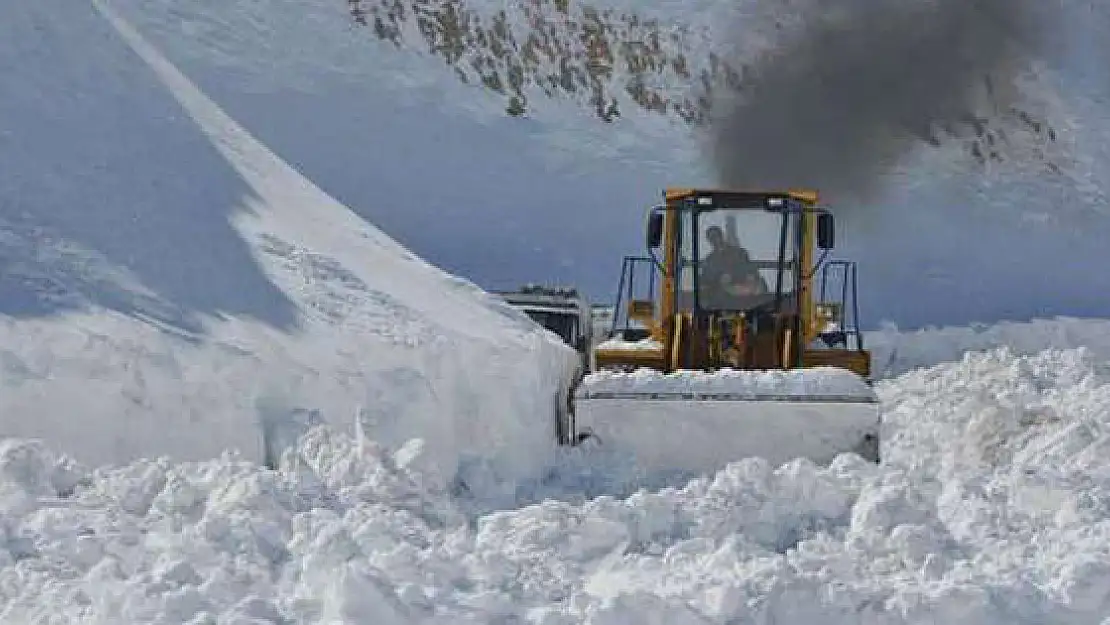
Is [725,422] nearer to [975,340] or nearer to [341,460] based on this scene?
[341,460]

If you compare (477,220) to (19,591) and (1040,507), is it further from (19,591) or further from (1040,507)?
(19,591)

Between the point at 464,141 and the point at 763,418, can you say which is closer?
the point at 763,418

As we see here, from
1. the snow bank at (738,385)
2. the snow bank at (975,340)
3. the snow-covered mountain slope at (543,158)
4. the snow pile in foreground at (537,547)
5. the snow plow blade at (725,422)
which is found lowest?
the snow pile in foreground at (537,547)

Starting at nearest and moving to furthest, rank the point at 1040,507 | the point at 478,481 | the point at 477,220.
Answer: the point at 1040,507
the point at 478,481
the point at 477,220

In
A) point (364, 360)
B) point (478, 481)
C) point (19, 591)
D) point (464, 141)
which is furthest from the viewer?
point (464, 141)

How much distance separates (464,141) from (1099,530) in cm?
1732

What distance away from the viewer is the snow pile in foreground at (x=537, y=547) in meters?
6.01

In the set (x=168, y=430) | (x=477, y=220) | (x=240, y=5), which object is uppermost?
(x=240, y=5)

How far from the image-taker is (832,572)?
6.79 meters

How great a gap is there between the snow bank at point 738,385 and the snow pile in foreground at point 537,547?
6.51 ft

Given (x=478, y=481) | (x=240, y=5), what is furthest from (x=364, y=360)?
(x=240, y=5)

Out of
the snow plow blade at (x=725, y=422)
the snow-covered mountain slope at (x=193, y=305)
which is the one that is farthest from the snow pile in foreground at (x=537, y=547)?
the snow plow blade at (x=725, y=422)

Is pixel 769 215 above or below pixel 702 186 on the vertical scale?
below

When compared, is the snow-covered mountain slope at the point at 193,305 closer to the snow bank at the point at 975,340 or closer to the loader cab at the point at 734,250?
the loader cab at the point at 734,250
